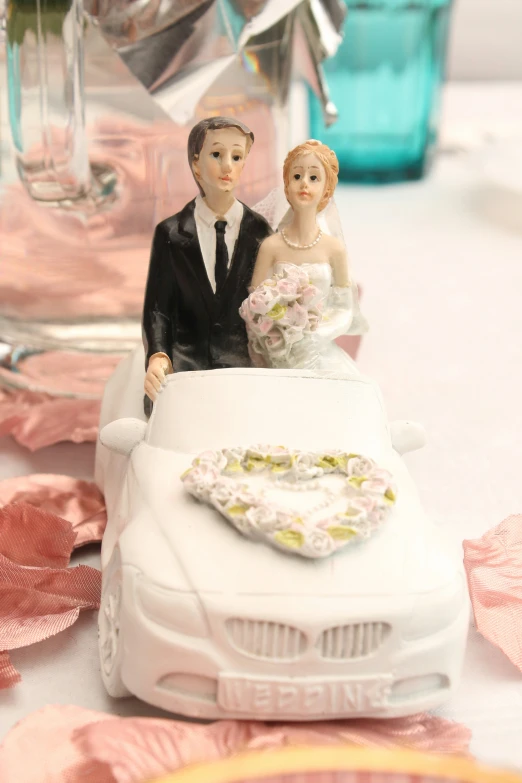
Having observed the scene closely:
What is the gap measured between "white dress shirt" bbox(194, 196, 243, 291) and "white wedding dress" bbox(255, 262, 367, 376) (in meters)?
0.05

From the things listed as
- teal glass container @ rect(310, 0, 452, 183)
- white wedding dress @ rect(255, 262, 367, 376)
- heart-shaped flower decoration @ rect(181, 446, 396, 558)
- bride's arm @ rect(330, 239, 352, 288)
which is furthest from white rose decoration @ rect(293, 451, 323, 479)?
teal glass container @ rect(310, 0, 452, 183)

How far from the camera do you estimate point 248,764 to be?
1.46 feet

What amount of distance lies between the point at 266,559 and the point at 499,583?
0.93ft

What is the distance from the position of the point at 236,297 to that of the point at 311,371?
123mm

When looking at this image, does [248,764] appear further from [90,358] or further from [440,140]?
[440,140]

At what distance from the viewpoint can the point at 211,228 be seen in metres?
0.94

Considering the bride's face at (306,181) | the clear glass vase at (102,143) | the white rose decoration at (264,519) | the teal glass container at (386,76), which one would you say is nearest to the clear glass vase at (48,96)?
the clear glass vase at (102,143)

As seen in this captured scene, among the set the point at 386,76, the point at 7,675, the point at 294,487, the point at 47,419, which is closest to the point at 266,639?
the point at 294,487

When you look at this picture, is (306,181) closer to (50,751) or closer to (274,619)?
(274,619)

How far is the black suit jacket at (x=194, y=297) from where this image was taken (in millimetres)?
948

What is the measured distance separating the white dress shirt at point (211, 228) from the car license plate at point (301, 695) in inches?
15.2

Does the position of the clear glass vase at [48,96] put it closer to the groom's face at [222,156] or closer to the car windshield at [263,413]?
the groom's face at [222,156]

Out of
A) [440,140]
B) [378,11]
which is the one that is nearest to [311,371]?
[378,11]

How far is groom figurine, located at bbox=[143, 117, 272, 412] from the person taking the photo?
0.94m
